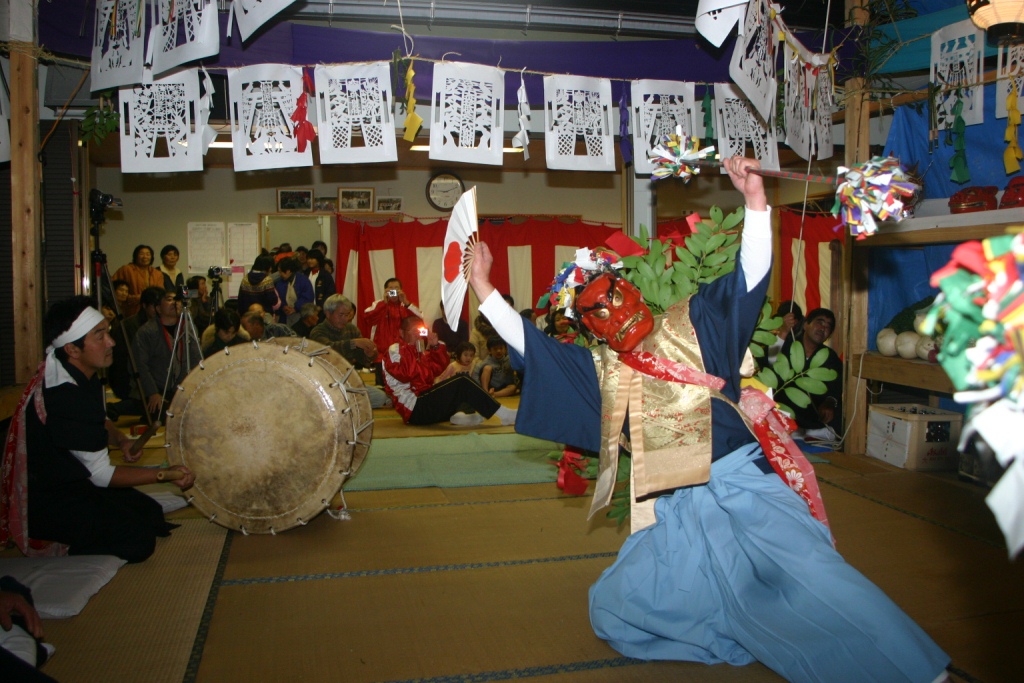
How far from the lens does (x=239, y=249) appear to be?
30.7 ft

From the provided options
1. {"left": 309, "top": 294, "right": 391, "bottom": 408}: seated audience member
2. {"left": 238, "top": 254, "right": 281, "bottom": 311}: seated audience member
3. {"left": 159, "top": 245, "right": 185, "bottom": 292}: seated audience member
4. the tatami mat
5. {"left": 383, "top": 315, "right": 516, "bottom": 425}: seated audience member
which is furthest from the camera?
{"left": 159, "top": 245, "right": 185, "bottom": 292}: seated audience member

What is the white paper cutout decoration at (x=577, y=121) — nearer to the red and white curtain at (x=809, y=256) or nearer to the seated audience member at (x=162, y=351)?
the seated audience member at (x=162, y=351)

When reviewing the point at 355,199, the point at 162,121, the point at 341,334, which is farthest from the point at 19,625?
the point at 355,199

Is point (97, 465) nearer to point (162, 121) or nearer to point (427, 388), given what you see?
point (162, 121)

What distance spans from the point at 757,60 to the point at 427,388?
140 inches

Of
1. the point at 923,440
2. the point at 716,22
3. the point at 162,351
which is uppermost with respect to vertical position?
the point at 716,22

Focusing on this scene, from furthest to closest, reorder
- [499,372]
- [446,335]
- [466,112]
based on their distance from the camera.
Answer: [446,335] → [499,372] → [466,112]

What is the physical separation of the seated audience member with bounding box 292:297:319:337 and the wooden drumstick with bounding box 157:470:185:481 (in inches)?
186

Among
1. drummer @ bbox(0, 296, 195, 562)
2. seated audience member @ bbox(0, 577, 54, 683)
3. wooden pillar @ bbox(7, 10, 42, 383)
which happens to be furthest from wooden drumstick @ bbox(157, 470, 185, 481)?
wooden pillar @ bbox(7, 10, 42, 383)

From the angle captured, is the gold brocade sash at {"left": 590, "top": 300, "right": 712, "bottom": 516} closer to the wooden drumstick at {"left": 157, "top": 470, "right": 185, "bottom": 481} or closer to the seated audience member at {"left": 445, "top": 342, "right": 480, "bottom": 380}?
the wooden drumstick at {"left": 157, "top": 470, "right": 185, "bottom": 481}

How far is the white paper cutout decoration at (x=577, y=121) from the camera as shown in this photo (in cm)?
471

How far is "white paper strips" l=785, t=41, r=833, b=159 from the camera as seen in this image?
4.60 meters

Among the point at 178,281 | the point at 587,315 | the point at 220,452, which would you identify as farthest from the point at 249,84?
the point at 178,281

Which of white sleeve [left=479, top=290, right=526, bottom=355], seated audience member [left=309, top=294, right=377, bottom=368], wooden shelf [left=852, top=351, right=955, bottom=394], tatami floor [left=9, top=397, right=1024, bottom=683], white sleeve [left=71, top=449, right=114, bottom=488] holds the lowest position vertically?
tatami floor [left=9, top=397, right=1024, bottom=683]
